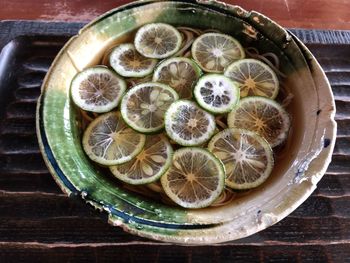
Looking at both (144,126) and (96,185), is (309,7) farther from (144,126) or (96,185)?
(96,185)

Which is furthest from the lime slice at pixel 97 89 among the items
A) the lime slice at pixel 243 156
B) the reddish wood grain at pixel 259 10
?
the reddish wood grain at pixel 259 10

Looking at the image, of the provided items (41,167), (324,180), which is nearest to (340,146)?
(324,180)

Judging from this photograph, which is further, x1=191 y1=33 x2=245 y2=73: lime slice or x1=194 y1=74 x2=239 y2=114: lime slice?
x1=191 y1=33 x2=245 y2=73: lime slice

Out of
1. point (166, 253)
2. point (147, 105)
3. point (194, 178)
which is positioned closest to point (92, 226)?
point (166, 253)

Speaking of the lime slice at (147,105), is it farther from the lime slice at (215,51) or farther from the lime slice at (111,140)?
the lime slice at (215,51)

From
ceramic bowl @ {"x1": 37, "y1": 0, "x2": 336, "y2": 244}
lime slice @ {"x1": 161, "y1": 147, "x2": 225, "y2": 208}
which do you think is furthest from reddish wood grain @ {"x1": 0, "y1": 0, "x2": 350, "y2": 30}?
lime slice @ {"x1": 161, "y1": 147, "x2": 225, "y2": 208}

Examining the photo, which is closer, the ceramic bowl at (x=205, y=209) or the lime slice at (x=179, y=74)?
the ceramic bowl at (x=205, y=209)

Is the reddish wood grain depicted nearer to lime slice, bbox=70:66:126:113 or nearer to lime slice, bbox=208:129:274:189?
lime slice, bbox=70:66:126:113
